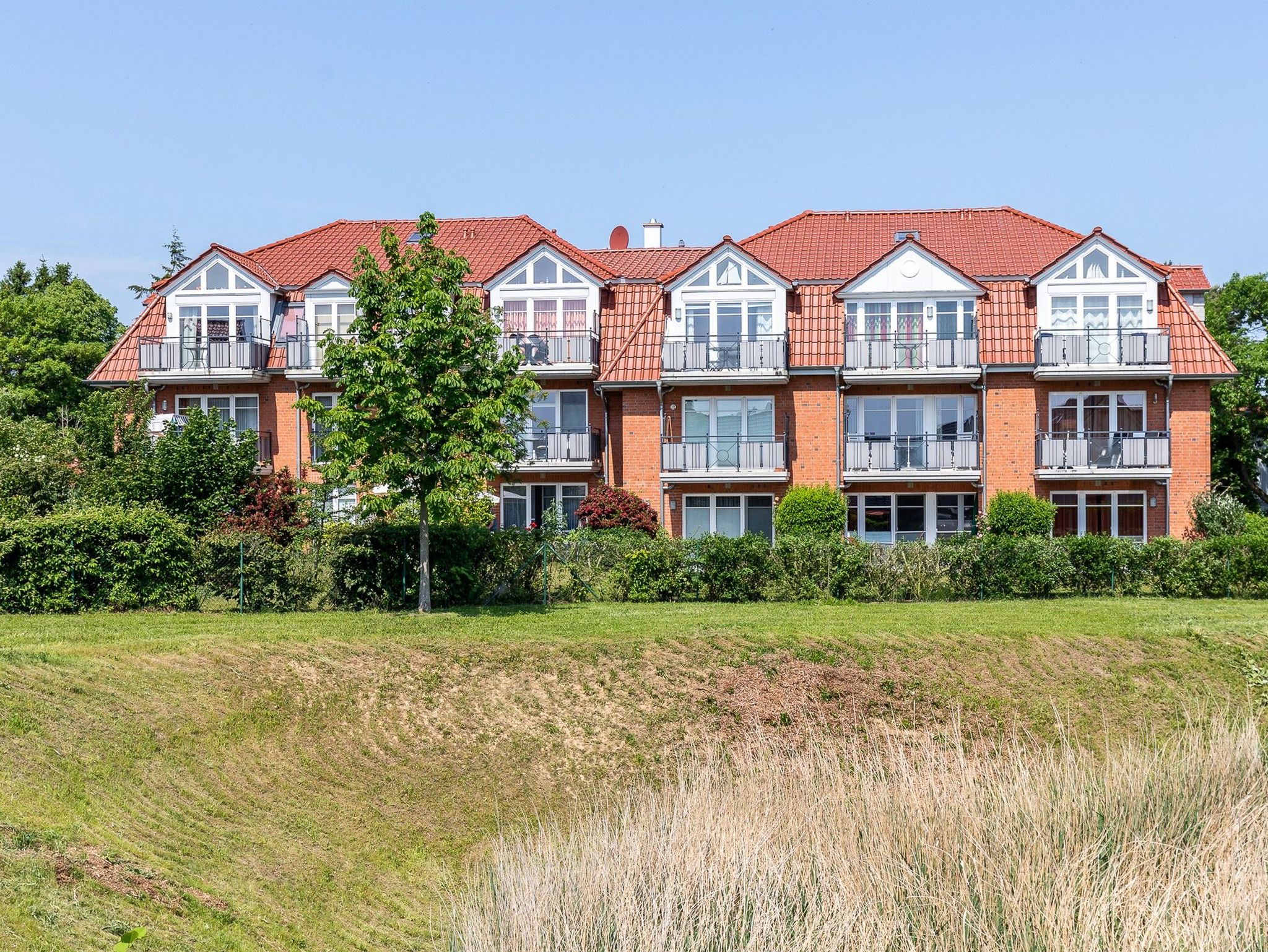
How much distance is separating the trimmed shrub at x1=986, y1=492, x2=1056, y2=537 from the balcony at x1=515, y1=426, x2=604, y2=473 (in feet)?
37.6

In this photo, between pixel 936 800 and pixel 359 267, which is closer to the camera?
pixel 936 800

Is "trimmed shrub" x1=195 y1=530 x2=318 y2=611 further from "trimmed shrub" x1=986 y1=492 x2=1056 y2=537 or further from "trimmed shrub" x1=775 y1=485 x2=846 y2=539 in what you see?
"trimmed shrub" x1=986 y1=492 x2=1056 y2=537

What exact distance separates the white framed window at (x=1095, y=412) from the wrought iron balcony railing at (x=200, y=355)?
77.3 feet

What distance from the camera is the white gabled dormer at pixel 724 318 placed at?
37500 mm

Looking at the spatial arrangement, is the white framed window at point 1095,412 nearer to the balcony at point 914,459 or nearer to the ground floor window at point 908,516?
the balcony at point 914,459

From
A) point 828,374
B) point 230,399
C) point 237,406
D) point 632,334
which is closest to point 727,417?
point 828,374

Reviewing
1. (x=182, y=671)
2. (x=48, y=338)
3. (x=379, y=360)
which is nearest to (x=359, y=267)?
(x=379, y=360)

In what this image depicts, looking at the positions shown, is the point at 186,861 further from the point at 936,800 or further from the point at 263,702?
the point at 936,800

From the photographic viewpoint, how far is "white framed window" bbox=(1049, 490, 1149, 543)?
37.4 meters

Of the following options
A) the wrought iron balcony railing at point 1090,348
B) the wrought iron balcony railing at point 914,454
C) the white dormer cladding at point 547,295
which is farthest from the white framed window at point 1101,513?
the white dormer cladding at point 547,295

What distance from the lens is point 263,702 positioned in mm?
18328

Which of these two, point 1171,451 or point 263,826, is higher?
point 1171,451

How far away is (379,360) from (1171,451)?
23.5 meters

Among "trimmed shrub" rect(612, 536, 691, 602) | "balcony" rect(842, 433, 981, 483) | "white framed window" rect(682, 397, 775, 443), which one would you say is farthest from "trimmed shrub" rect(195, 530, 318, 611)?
"balcony" rect(842, 433, 981, 483)
